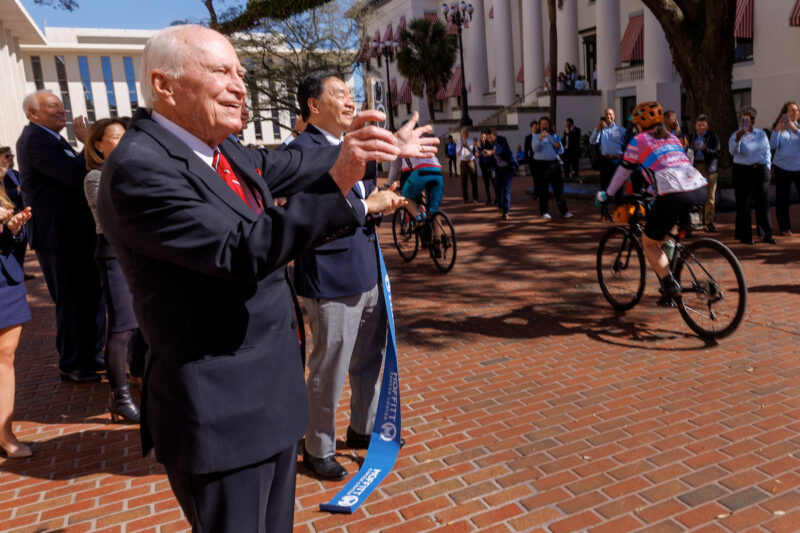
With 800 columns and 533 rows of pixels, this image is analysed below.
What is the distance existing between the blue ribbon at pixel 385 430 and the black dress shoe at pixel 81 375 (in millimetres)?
3018

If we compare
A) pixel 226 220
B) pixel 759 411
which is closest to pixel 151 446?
pixel 226 220

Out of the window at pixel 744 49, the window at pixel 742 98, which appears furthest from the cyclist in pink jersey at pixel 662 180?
the window at pixel 744 49

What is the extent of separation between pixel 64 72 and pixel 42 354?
284 feet

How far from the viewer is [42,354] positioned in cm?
645

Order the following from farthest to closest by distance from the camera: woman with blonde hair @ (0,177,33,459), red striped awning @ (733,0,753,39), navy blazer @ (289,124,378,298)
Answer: red striped awning @ (733,0,753,39) < woman with blonde hair @ (0,177,33,459) < navy blazer @ (289,124,378,298)

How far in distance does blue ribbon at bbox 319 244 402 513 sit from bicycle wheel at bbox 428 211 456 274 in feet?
17.6

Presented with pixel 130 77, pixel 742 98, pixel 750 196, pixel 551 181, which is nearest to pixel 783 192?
pixel 750 196

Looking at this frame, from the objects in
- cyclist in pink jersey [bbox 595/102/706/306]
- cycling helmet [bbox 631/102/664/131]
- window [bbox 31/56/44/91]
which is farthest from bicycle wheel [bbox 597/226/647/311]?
window [bbox 31/56/44/91]

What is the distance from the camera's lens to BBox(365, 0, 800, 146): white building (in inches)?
915

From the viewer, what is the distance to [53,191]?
16.3ft

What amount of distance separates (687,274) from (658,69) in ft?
79.2

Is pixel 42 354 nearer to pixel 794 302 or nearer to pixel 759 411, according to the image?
pixel 759 411

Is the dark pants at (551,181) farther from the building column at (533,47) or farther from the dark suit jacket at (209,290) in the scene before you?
the building column at (533,47)

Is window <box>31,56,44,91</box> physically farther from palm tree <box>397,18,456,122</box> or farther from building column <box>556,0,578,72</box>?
building column <box>556,0,578,72</box>
